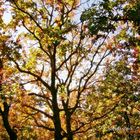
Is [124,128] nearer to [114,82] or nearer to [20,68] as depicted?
[114,82]

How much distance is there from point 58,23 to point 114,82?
6440 millimetres

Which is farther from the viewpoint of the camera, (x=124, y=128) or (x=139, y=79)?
(x=124, y=128)

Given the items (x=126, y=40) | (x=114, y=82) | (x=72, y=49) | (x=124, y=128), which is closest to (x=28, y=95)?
(x=72, y=49)

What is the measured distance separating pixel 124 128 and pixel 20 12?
26518mm

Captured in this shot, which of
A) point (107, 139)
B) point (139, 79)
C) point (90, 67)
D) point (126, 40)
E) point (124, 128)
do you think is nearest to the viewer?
point (126, 40)

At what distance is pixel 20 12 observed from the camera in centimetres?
2730

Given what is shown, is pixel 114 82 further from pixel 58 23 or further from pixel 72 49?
pixel 58 23

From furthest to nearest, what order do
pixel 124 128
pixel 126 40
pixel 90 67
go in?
pixel 124 128, pixel 90 67, pixel 126 40

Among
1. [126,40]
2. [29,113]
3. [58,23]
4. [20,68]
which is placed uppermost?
[58,23]

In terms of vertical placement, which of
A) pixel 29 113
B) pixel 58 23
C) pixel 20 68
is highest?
pixel 58 23

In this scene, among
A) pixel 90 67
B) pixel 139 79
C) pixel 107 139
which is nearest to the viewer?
pixel 90 67

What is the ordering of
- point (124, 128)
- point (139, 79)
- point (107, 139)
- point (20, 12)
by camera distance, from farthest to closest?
point (107, 139) < point (124, 128) < point (139, 79) < point (20, 12)

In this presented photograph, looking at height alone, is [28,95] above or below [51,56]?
below

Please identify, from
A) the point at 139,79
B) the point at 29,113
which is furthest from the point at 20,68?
the point at 139,79
